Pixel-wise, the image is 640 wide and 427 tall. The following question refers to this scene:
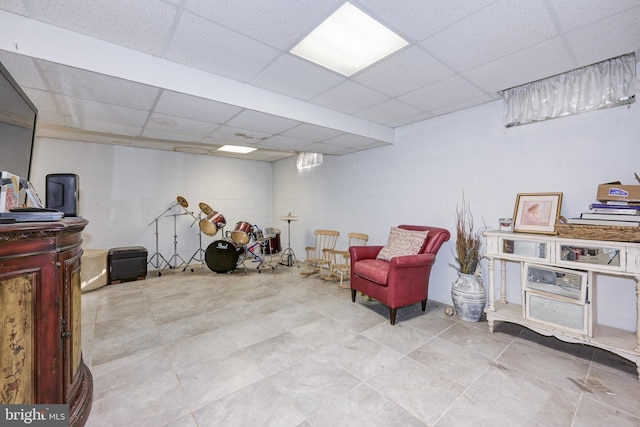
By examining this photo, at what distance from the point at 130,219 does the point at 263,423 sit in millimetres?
5109

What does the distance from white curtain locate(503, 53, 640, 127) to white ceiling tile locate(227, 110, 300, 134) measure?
2.48 m

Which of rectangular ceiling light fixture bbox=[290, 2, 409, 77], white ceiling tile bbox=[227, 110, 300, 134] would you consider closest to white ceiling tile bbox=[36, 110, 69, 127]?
white ceiling tile bbox=[227, 110, 300, 134]

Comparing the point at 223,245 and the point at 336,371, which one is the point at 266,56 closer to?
the point at 336,371

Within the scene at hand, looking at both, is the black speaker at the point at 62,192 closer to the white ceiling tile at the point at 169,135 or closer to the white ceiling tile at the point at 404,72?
the white ceiling tile at the point at 169,135

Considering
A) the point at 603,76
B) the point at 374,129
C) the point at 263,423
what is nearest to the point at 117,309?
the point at 263,423

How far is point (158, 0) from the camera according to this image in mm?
1558

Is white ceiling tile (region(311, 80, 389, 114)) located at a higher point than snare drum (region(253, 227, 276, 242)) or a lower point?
higher

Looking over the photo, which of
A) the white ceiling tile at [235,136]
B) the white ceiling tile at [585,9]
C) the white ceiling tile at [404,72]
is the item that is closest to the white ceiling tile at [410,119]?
the white ceiling tile at [404,72]

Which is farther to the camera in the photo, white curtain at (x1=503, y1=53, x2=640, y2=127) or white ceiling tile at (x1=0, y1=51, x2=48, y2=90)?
white curtain at (x1=503, y1=53, x2=640, y2=127)

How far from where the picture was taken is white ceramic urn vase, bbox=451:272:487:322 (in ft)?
9.43

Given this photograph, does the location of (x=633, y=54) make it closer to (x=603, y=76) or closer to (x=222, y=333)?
(x=603, y=76)

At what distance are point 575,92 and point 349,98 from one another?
2.19 metres

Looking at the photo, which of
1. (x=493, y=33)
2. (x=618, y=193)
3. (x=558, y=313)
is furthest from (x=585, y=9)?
(x=558, y=313)

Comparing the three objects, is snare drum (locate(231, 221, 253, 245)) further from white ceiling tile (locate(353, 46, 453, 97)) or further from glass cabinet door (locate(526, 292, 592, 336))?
glass cabinet door (locate(526, 292, 592, 336))
